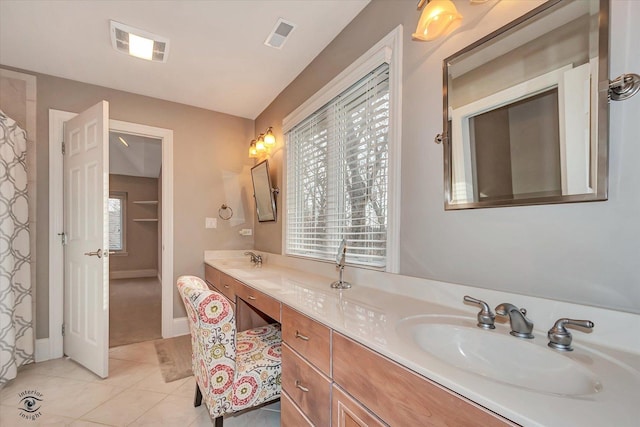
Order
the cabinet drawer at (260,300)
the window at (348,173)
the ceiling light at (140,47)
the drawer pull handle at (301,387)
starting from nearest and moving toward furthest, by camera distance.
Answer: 1. the drawer pull handle at (301,387)
2. the cabinet drawer at (260,300)
3. the window at (348,173)
4. the ceiling light at (140,47)

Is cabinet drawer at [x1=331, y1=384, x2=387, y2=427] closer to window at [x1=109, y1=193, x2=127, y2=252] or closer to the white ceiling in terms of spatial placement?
the white ceiling

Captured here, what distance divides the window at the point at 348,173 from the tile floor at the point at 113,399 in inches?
45.4

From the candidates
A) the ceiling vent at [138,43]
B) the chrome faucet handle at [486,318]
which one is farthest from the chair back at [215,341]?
the ceiling vent at [138,43]

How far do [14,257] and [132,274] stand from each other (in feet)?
16.4

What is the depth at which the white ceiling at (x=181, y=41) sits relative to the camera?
1.74 metres

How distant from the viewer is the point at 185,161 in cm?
306

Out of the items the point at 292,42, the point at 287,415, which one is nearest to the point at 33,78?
the point at 292,42

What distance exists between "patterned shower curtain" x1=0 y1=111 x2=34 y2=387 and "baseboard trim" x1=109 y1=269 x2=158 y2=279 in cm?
465

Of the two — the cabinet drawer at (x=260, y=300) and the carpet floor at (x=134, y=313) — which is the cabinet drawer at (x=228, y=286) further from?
the carpet floor at (x=134, y=313)

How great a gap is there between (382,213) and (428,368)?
101 cm

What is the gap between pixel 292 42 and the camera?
2068 mm

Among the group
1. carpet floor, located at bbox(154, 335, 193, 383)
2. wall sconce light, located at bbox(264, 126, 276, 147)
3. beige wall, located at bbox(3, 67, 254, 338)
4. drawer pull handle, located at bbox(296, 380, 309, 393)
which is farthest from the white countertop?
beige wall, located at bbox(3, 67, 254, 338)

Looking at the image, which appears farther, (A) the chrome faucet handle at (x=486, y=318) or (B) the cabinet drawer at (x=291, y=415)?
(B) the cabinet drawer at (x=291, y=415)

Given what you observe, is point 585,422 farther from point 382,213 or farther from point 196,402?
point 196,402
